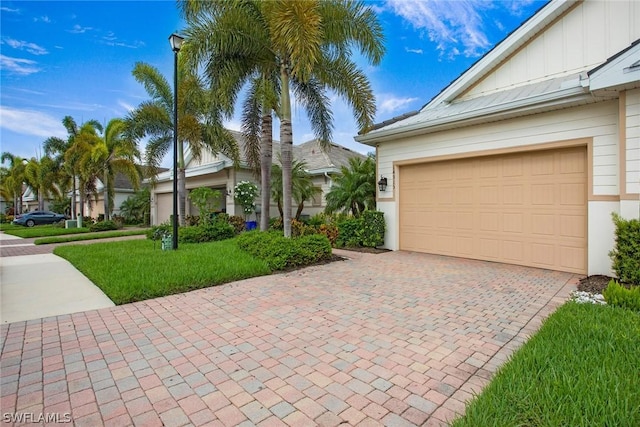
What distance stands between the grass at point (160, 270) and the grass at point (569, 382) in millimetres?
4882

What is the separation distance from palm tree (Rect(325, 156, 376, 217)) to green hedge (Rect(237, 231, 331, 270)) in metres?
3.38

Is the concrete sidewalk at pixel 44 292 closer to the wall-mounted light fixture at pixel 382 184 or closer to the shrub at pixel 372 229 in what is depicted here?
the shrub at pixel 372 229

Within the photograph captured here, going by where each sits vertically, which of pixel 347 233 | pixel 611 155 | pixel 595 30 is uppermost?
pixel 595 30

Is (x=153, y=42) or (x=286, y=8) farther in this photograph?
(x=153, y=42)

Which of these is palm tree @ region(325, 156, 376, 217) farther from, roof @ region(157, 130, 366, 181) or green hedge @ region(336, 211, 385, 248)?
roof @ region(157, 130, 366, 181)

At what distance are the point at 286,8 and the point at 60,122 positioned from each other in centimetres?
2361

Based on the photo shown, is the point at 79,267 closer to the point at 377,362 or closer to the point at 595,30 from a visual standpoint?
the point at 377,362

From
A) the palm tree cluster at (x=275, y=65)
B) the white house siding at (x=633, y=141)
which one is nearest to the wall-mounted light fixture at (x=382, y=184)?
the palm tree cluster at (x=275, y=65)

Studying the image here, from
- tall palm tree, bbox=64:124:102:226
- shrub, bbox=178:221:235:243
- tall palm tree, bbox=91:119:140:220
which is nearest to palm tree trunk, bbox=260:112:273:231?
shrub, bbox=178:221:235:243

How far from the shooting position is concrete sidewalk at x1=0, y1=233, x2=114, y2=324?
463cm

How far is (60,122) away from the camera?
883 inches

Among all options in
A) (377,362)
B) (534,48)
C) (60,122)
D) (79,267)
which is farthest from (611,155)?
(60,122)

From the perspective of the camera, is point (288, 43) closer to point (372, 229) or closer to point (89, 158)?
point (372, 229)

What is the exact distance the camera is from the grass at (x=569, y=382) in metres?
2.08
